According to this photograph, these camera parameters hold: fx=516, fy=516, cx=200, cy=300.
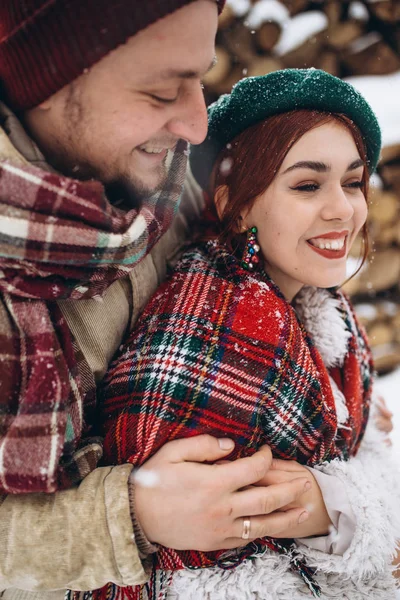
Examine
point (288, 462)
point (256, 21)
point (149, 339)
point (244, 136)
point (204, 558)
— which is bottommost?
point (204, 558)

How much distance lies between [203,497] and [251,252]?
0.61m

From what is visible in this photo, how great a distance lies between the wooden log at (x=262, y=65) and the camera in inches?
84.7

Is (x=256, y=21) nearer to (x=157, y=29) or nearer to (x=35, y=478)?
(x=157, y=29)

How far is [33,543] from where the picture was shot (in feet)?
3.23

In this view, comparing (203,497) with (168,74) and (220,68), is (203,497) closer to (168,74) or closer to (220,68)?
(168,74)

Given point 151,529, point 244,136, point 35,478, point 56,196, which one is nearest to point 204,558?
point 151,529

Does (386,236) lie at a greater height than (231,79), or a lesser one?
lesser

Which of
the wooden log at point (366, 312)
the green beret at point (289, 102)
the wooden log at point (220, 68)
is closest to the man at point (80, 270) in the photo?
the green beret at point (289, 102)

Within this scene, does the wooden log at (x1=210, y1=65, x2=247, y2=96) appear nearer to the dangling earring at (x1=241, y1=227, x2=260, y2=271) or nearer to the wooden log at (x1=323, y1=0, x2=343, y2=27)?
the wooden log at (x1=323, y1=0, x2=343, y2=27)

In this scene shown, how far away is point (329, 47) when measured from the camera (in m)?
2.27

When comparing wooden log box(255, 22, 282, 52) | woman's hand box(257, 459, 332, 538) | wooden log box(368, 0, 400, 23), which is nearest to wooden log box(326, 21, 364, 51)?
wooden log box(368, 0, 400, 23)

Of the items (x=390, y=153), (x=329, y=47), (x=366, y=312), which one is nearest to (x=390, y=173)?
(x=390, y=153)

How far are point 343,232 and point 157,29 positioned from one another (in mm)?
645

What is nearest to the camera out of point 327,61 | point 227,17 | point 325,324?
point 325,324
